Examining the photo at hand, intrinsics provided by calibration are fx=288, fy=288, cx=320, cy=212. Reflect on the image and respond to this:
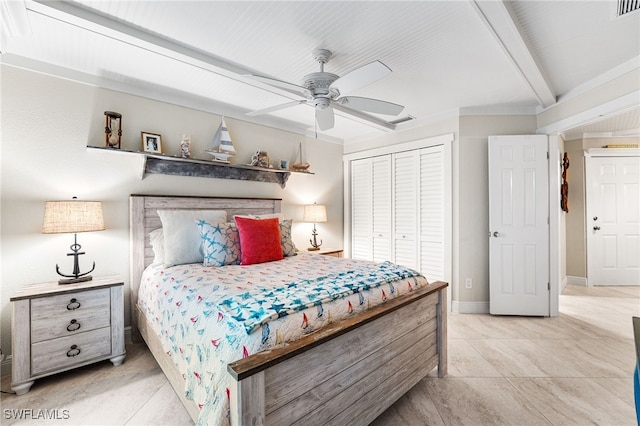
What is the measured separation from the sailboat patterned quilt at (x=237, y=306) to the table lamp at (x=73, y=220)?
54 cm

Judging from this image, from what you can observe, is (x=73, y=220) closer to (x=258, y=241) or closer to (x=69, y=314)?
(x=69, y=314)

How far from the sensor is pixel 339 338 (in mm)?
1443

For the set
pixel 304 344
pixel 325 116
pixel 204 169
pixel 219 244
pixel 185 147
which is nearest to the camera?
pixel 304 344

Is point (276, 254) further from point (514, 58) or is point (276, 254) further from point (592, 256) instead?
point (592, 256)

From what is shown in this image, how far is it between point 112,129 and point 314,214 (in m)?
2.50

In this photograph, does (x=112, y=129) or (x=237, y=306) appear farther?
(x=112, y=129)

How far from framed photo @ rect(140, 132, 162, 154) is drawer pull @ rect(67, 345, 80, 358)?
1.74 meters

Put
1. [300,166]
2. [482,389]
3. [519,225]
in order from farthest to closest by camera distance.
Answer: [300,166] → [519,225] → [482,389]

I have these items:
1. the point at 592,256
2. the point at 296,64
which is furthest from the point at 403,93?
the point at 592,256

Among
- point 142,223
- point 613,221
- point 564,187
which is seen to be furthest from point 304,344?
point 613,221

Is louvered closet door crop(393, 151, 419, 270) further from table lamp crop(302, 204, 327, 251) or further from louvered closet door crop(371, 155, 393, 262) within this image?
table lamp crop(302, 204, 327, 251)

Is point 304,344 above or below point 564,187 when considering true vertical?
below

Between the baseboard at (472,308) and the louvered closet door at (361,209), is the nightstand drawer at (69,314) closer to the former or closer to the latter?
the louvered closet door at (361,209)

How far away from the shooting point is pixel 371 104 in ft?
7.56
